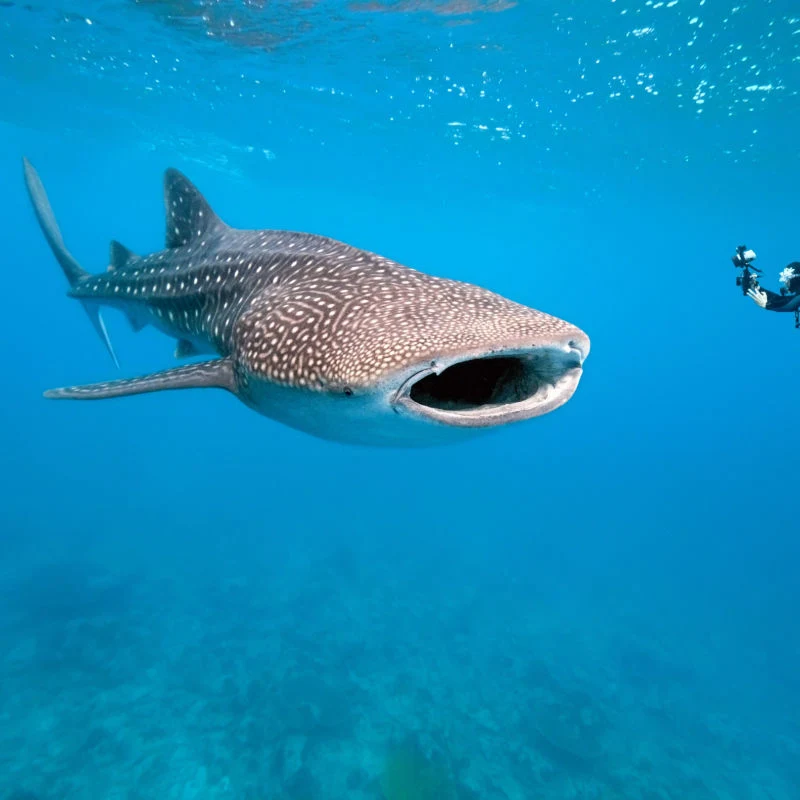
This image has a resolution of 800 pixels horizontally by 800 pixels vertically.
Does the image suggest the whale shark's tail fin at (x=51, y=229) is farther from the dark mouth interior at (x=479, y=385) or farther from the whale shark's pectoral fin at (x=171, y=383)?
the dark mouth interior at (x=479, y=385)

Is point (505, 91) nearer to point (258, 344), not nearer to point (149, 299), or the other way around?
point (149, 299)

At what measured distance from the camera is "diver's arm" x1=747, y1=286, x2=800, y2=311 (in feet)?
22.5

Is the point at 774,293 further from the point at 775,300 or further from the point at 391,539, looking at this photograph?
the point at 391,539

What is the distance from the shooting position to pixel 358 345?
2799mm

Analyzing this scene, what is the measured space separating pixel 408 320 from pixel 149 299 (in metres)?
4.91

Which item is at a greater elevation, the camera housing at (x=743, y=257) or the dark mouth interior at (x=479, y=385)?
the camera housing at (x=743, y=257)

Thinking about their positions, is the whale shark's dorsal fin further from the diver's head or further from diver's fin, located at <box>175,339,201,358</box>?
the diver's head

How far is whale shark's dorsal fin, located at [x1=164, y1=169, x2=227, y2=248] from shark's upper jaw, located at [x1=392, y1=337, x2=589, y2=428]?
4.26 m

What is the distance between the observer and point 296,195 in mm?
49656

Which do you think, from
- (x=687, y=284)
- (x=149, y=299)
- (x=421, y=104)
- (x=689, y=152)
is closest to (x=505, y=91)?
(x=421, y=104)

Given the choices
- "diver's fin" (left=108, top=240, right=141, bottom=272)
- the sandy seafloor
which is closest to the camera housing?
"diver's fin" (left=108, top=240, right=141, bottom=272)

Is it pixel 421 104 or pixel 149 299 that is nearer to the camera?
pixel 149 299

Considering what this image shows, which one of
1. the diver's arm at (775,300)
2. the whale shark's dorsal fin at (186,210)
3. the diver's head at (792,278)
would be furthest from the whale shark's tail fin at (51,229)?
the diver's head at (792,278)

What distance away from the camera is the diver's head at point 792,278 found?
6877 millimetres
